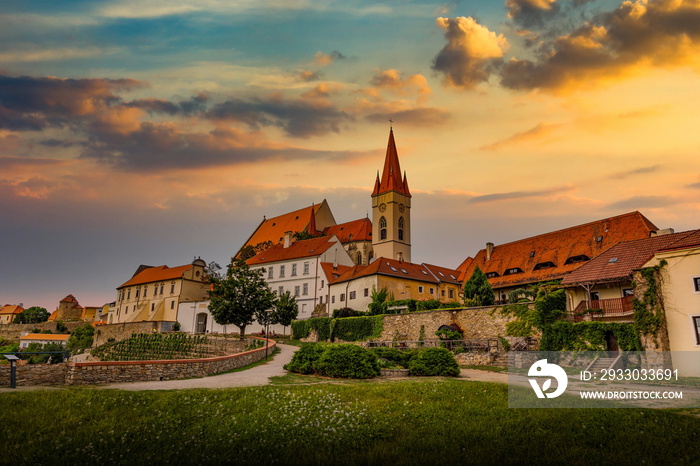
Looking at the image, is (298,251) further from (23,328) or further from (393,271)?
(23,328)

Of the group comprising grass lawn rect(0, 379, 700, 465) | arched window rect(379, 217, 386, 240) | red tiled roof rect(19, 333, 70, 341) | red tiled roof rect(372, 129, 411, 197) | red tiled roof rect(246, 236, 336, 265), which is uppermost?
red tiled roof rect(372, 129, 411, 197)

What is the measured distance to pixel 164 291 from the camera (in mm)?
77812

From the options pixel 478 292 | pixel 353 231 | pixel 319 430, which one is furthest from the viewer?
pixel 353 231

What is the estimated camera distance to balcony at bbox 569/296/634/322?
1079 inches

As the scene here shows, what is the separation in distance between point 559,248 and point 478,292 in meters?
11.9

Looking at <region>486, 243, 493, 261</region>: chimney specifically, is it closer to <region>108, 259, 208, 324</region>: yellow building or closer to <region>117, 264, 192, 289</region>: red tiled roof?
<region>108, 259, 208, 324</region>: yellow building

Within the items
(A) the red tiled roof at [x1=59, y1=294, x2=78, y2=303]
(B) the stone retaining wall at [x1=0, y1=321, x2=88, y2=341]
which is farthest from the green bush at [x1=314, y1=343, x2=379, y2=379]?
(A) the red tiled roof at [x1=59, y1=294, x2=78, y2=303]

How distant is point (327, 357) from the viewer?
840 inches

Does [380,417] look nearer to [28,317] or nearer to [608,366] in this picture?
[608,366]

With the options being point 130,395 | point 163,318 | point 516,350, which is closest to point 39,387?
point 130,395

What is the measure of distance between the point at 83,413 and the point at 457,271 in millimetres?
57265

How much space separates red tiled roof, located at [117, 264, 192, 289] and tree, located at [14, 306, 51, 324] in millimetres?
53701

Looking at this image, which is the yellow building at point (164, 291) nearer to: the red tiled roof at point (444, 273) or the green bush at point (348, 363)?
the red tiled roof at point (444, 273)

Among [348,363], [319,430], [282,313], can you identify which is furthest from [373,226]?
[319,430]
